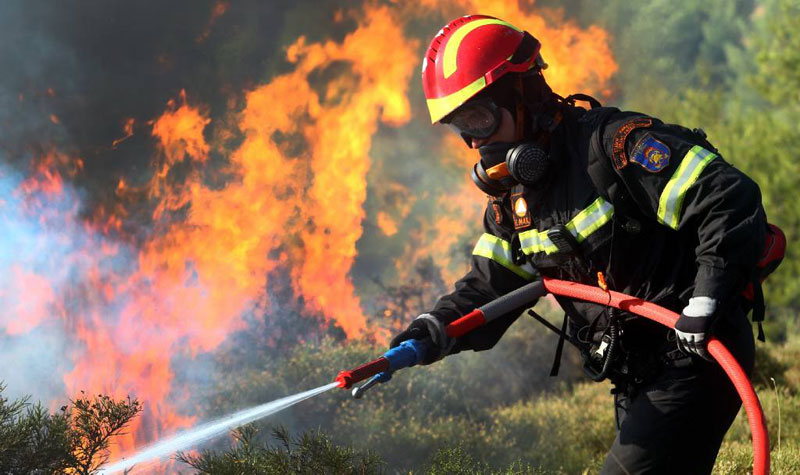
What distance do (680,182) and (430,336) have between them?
1217 mm

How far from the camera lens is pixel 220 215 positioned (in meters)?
6.89

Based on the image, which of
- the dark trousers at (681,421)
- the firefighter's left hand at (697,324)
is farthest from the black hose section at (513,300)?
the firefighter's left hand at (697,324)

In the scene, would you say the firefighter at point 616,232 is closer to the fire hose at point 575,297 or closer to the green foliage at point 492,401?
the fire hose at point 575,297

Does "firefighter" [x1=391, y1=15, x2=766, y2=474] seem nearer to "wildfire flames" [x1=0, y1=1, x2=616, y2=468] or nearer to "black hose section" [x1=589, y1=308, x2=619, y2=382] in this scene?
"black hose section" [x1=589, y1=308, x2=619, y2=382]

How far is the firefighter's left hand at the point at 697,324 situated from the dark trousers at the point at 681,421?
A: 0.24 metres

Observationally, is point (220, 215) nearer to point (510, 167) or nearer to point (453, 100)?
point (453, 100)

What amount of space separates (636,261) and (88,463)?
2690mm

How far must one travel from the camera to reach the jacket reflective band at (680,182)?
112 inches

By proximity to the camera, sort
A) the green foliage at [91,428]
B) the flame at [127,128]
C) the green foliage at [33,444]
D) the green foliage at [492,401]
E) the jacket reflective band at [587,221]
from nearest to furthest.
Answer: the jacket reflective band at [587,221] → the green foliage at [33,444] → the green foliage at [91,428] → the green foliage at [492,401] → the flame at [127,128]

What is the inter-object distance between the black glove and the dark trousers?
790 millimetres

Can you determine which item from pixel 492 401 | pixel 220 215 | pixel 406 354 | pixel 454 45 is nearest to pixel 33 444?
pixel 406 354

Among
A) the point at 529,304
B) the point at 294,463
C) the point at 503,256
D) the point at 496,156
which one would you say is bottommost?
the point at 294,463

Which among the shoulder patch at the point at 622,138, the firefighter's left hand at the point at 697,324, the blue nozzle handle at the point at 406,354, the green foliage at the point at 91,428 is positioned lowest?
the firefighter's left hand at the point at 697,324

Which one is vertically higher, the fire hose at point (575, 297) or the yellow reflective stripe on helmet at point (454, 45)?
the yellow reflective stripe on helmet at point (454, 45)
